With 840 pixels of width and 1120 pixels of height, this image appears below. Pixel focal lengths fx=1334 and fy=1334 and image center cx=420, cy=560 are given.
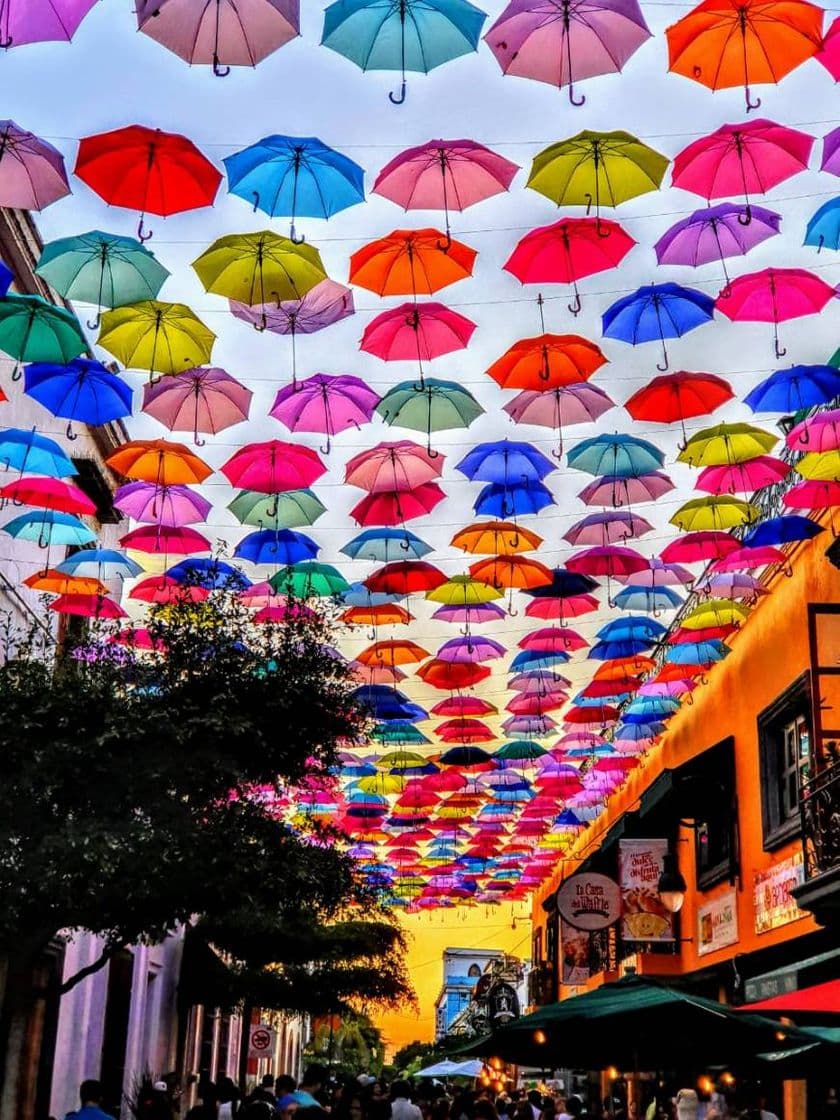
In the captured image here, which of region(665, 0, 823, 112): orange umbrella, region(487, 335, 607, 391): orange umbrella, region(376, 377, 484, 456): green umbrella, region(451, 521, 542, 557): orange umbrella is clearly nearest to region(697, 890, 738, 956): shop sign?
region(451, 521, 542, 557): orange umbrella

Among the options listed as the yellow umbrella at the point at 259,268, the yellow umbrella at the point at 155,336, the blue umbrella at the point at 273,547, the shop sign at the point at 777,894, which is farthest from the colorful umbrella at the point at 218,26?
the shop sign at the point at 777,894

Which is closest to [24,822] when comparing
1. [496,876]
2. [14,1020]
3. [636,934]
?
[14,1020]

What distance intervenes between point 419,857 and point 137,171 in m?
26.6

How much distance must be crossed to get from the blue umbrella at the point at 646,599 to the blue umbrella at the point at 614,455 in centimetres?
377

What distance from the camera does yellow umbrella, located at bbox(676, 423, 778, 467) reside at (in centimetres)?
1277

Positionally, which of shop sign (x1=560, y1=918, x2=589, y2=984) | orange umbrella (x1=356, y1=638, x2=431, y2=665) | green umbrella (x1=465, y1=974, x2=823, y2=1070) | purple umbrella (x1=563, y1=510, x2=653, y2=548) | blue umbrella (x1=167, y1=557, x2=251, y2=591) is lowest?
green umbrella (x1=465, y1=974, x2=823, y2=1070)

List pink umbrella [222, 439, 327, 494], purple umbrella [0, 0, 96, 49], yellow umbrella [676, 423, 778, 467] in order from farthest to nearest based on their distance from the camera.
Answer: pink umbrella [222, 439, 327, 494]
yellow umbrella [676, 423, 778, 467]
purple umbrella [0, 0, 96, 49]

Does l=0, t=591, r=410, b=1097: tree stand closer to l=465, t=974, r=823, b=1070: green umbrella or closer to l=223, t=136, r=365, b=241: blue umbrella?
l=465, t=974, r=823, b=1070: green umbrella

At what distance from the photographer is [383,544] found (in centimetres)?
1549

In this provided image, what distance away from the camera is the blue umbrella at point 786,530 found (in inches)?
544

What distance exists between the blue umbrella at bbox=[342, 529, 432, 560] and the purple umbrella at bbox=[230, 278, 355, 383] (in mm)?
4297

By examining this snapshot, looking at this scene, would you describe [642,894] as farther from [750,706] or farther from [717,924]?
[750,706]

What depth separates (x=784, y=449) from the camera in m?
15.4

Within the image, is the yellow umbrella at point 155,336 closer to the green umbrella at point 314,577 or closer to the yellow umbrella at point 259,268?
A: the yellow umbrella at point 259,268
